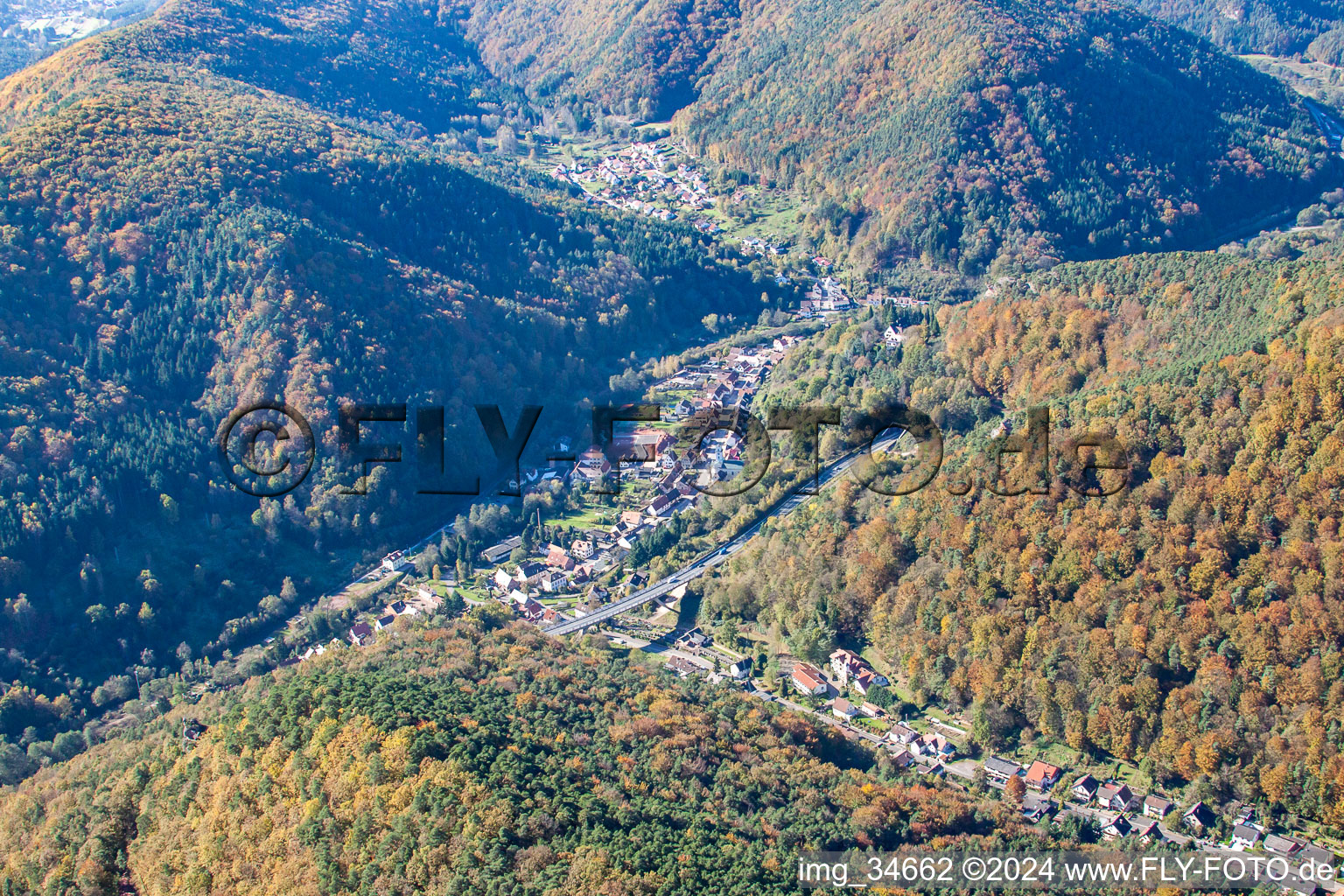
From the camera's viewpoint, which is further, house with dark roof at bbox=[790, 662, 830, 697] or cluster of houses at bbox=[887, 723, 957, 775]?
house with dark roof at bbox=[790, 662, 830, 697]

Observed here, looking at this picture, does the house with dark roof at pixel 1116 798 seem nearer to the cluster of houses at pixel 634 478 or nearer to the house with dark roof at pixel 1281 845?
the house with dark roof at pixel 1281 845

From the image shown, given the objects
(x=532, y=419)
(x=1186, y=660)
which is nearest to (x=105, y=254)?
(x=532, y=419)

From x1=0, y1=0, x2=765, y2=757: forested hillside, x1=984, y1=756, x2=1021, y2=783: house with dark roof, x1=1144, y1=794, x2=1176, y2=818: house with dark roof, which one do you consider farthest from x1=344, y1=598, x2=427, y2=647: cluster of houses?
x1=1144, y1=794, x2=1176, y2=818: house with dark roof

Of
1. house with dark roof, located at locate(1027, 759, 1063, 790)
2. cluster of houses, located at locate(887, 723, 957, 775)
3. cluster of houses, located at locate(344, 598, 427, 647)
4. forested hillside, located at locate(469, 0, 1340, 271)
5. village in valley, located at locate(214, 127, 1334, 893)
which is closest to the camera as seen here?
village in valley, located at locate(214, 127, 1334, 893)

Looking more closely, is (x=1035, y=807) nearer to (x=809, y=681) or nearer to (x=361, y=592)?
(x=809, y=681)

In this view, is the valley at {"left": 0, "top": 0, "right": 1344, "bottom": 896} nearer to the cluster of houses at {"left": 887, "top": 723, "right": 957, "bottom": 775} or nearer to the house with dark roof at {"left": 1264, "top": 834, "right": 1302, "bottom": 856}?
the house with dark roof at {"left": 1264, "top": 834, "right": 1302, "bottom": 856}

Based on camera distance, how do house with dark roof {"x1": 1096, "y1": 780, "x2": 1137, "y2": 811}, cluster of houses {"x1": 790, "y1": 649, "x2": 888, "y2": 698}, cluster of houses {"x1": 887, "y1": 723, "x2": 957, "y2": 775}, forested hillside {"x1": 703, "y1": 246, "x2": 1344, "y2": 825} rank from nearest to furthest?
house with dark roof {"x1": 1096, "y1": 780, "x2": 1137, "y2": 811}
forested hillside {"x1": 703, "y1": 246, "x2": 1344, "y2": 825}
cluster of houses {"x1": 887, "y1": 723, "x2": 957, "y2": 775}
cluster of houses {"x1": 790, "y1": 649, "x2": 888, "y2": 698}

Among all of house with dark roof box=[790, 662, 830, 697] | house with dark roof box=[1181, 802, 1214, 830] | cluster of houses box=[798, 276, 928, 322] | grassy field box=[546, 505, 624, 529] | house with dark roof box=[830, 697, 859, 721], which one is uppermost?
cluster of houses box=[798, 276, 928, 322]

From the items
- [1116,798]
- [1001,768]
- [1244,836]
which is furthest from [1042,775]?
[1244,836]
